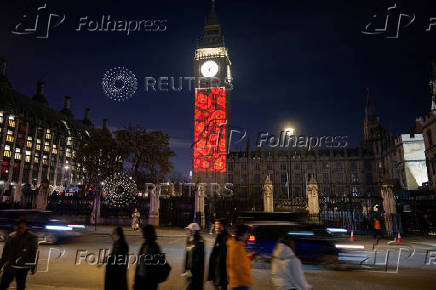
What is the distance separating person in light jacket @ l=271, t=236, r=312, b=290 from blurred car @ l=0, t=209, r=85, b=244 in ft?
43.9

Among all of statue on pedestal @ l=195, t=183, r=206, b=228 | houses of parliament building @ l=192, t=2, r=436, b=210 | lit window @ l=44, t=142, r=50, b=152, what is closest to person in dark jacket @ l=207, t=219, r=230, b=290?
statue on pedestal @ l=195, t=183, r=206, b=228

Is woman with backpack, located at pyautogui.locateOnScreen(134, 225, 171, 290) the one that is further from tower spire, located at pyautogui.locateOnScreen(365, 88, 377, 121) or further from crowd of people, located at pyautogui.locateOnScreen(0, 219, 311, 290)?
tower spire, located at pyautogui.locateOnScreen(365, 88, 377, 121)

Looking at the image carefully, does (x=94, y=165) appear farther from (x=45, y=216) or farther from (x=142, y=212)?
(x=45, y=216)

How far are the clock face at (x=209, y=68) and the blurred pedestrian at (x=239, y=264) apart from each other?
231ft

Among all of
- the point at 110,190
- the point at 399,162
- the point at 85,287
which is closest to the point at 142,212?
the point at 110,190

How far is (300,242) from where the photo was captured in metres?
9.97

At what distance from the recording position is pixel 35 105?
3415 inches

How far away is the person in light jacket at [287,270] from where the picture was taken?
411 cm

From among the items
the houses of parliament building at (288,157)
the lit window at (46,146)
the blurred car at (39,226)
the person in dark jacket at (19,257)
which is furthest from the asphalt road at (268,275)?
the lit window at (46,146)

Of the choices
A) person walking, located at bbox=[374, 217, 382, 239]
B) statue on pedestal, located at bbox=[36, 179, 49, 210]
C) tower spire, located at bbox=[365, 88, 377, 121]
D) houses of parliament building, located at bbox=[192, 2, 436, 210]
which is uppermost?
tower spire, located at bbox=[365, 88, 377, 121]

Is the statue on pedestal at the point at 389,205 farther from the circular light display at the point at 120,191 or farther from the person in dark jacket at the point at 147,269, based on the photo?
the circular light display at the point at 120,191

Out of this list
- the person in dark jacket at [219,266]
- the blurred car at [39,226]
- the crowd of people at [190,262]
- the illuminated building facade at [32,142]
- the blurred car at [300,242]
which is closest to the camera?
the crowd of people at [190,262]

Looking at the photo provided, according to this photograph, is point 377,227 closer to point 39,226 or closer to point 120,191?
point 39,226

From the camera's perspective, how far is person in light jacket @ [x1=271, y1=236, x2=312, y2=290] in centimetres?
411
